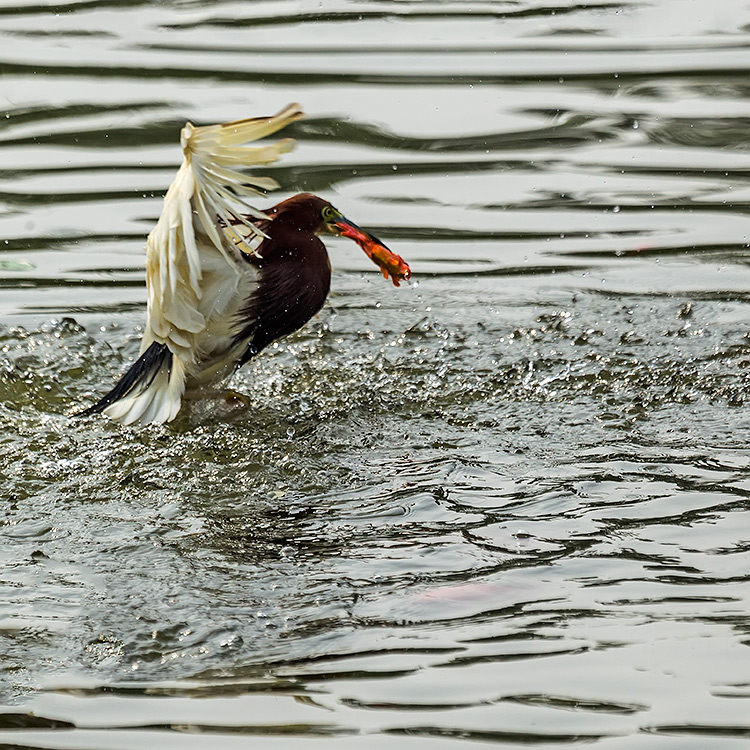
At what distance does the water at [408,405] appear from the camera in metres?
2.71

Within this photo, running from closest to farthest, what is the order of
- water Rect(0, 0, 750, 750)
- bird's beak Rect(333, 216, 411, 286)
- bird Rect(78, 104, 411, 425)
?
water Rect(0, 0, 750, 750), bird Rect(78, 104, 411, 425), bird's beak Rect(333, 216, 411, 286)

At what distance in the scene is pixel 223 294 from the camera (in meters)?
4.23

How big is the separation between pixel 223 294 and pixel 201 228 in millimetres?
323

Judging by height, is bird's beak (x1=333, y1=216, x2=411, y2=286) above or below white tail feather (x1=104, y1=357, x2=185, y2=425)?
above

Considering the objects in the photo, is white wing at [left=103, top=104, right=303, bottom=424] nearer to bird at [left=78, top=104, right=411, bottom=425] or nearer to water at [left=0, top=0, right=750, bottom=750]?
bird at [left=78, top=104, right=411, bottom=425]

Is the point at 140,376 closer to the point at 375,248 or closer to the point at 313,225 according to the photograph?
the point at 313,225

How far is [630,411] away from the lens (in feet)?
13.7

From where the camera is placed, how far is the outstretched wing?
11.9 ft

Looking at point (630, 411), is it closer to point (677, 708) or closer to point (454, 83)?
point (677, 708)

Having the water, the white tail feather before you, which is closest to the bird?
the white tail feather

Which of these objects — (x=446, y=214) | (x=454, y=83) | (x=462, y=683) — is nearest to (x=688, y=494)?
(x=462, y=683)

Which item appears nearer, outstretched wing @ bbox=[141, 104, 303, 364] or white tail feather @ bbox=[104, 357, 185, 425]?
outstretched wing @ bbox=[141, 104, 303, 364]

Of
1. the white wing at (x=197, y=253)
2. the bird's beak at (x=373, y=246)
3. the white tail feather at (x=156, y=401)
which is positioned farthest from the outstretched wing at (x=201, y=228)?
the bird's beak at (x=373, y=246)

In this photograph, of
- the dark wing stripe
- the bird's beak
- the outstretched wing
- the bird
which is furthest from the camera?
the bird's beak
